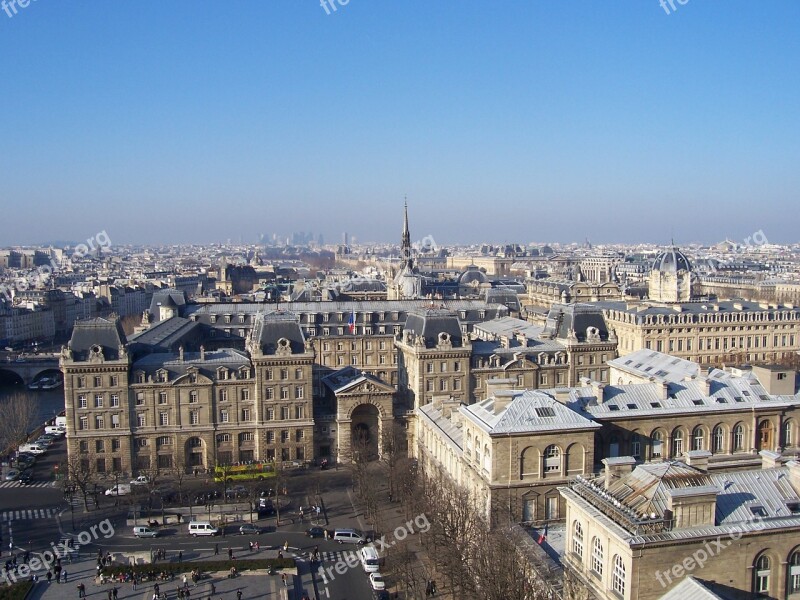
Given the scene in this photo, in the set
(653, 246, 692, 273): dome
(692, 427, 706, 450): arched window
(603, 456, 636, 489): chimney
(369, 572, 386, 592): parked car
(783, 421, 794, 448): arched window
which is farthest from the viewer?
(653, 246, 692, 273): dome

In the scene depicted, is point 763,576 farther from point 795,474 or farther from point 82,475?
point 82,475

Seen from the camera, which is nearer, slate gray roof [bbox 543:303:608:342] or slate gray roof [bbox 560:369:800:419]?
slate gray roof [bbox 560:369:800:419]

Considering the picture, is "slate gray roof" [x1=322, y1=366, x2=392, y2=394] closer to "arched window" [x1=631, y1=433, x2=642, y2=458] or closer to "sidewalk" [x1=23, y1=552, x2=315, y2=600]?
"sidewalk" [x1=23, y1=552, x2=315, y2=600]

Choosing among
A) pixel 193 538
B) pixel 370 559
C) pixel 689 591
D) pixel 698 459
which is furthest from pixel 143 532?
pixel 689 591

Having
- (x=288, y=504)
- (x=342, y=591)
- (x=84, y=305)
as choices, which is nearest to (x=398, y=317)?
(x=288, y=504)

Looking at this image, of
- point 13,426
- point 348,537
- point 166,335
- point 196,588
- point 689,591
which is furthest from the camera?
point 13,426

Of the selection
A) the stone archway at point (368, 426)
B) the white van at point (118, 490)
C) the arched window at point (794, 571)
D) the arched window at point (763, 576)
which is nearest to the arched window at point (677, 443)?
the arched window at point (794, 571)

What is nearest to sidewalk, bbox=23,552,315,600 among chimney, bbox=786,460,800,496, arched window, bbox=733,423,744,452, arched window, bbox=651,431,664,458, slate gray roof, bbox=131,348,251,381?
slate gray roof, bbox=131,348,251,381
